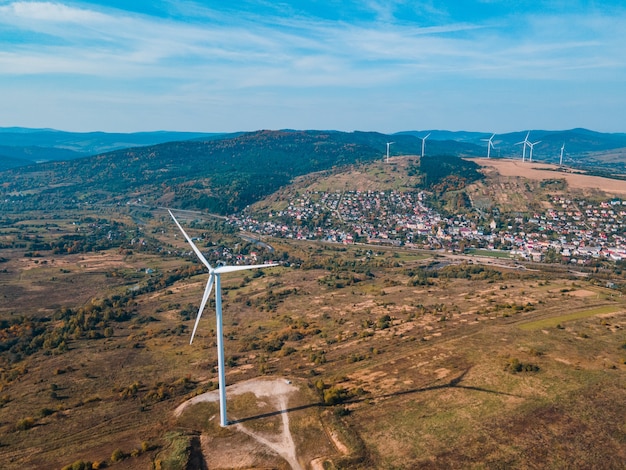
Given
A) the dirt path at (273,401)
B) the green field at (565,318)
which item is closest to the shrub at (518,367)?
the green field at (565,318)

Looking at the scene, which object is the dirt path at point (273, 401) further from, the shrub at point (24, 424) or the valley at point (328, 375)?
the shrub at point (24, 424)

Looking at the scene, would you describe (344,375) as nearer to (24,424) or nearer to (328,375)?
(328,375)

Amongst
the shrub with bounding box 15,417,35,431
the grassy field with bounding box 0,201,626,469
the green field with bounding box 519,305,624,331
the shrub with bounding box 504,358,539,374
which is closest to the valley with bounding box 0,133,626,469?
the shrub with bounding box 504,358,539,374

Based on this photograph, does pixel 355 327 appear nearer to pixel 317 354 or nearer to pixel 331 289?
pixel 317 354

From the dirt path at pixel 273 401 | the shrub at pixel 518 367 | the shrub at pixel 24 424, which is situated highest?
the shrub at pixel 518 367

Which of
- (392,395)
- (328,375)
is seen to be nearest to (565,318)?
(392,395)

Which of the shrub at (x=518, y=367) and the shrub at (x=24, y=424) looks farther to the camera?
the shrub at (x=518, y=367)

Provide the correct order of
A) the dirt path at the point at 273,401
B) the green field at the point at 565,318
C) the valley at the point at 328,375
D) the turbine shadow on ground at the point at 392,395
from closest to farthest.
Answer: the dirt path at the point at 273,401, the valley at the point at 328,375, the turbine shadow on ground at the point at 392,395, the green field at the point at 565,318
